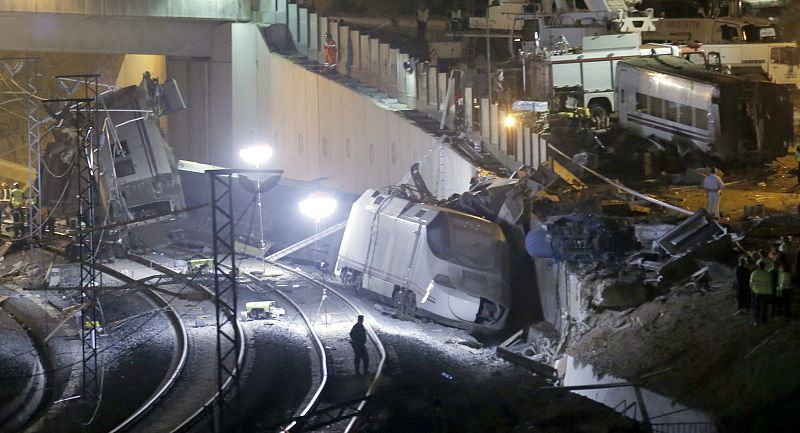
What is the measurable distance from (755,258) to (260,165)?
23548mm

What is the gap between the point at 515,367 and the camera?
22047 mm

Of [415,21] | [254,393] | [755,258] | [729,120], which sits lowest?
[254,393]

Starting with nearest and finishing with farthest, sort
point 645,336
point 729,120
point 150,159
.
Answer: point 645,336 → point 729,120 → point 150,159

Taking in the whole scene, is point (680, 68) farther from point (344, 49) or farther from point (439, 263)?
point (344, 49)

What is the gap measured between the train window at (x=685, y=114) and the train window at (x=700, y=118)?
213mm

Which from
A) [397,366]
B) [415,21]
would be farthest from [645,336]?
[415,21]

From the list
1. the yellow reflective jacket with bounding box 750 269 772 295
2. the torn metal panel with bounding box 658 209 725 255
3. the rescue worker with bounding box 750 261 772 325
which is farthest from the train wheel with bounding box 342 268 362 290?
the yellow reflective jacket with bounding box 750 269 772 295

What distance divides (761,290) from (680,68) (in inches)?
589

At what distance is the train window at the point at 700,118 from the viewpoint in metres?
29.8

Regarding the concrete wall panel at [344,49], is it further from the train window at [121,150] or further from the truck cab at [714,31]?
the truck cab at [714,31]

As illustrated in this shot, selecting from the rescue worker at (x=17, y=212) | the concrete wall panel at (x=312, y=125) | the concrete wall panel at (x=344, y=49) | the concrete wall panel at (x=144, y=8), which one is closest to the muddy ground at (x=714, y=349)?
the concrete wall panel at (x=312, y=125)

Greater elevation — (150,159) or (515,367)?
(150,159)

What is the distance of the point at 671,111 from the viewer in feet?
102

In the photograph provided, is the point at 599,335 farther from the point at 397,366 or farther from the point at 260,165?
the point at 260,165
